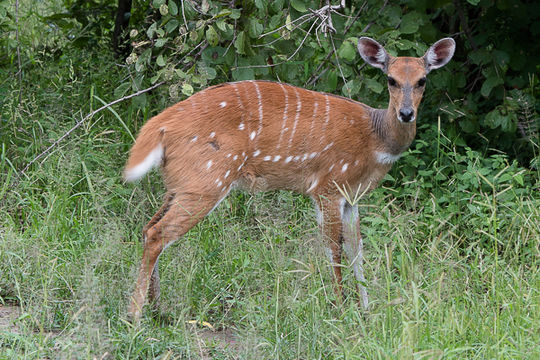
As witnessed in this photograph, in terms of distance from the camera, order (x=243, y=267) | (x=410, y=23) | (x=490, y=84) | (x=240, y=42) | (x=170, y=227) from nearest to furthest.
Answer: (x=170, y=227) < (x=243, y=267) < (x=240, y=42) < (x=410, y=23) < (x=490, y=84)

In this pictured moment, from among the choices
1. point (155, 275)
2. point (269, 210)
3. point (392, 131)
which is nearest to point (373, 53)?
point (392, 131)

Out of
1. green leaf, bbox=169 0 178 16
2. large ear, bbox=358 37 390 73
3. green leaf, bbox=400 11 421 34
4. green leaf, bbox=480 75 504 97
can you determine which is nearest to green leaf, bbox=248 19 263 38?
green leaf, bbox=169 0 178 16

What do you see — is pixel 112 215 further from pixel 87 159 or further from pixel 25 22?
pixel 25 22

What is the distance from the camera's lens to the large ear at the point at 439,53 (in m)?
4.66

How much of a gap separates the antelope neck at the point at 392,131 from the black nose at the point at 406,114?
8.7 inches

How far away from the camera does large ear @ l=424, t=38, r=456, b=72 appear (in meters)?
4.66

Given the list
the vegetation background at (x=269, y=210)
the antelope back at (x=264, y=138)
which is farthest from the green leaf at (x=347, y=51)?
the antelope back at (x=264, y=138)

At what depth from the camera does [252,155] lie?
4301 millimetres

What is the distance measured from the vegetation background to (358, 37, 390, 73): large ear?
96 millimetres

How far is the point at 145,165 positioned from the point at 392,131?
1.44 m

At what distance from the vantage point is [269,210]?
444 cm

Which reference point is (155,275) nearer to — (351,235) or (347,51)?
(351,235)

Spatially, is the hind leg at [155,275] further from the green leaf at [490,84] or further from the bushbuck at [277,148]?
the green leaf at [490,84]

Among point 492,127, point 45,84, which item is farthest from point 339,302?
point 45,84
